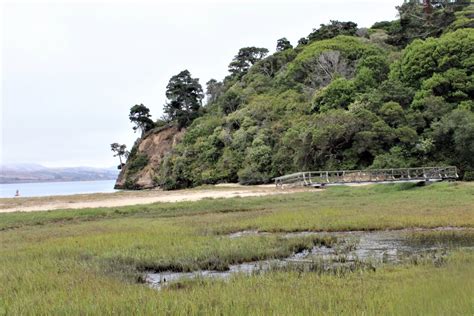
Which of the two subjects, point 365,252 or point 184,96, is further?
point 184,96

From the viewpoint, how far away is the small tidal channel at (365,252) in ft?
35.7

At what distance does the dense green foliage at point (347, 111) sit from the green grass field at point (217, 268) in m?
20.1

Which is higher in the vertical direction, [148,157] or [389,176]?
[148,157]

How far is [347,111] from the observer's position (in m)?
49.3

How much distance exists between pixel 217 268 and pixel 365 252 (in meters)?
4.49

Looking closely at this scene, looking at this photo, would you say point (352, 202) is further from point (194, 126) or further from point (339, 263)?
point (194, 126)

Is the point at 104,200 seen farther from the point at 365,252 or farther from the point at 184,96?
the point at 184,96

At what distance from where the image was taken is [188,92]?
301 feet

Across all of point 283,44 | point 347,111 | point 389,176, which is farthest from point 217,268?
→ point 283,44

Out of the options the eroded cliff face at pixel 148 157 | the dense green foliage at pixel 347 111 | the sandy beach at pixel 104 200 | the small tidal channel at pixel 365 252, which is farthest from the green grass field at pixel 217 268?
the eroded cliff face at pixel 148 157

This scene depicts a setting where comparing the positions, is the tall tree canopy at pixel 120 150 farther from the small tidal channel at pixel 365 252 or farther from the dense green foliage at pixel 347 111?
the small tidal channel at pixel 365 252

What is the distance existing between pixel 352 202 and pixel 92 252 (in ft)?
58.2

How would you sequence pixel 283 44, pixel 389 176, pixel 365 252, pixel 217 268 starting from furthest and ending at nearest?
pixel 283 44
pixel 389 176
pixel 365 252
pixel 217 268

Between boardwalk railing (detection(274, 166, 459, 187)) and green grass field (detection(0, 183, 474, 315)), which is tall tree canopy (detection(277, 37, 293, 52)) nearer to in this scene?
boardwalk railing (detection(274, 166, 459, 187))
